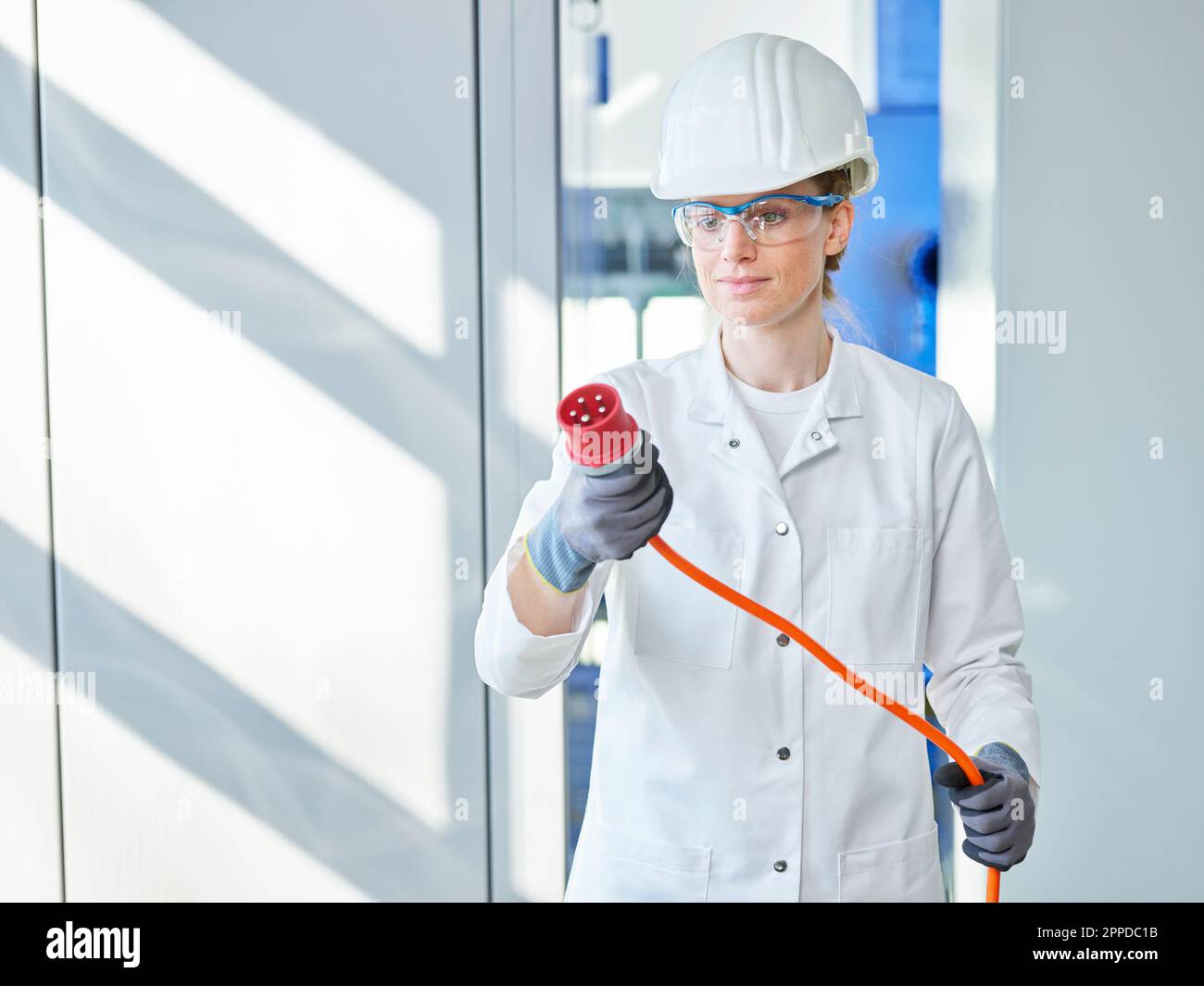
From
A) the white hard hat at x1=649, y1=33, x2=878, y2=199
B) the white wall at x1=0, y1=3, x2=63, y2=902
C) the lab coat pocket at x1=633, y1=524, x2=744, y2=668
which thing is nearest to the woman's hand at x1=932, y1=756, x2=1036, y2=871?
the lab coat pocket at x1=633, y1=524, x2=744, y2=668

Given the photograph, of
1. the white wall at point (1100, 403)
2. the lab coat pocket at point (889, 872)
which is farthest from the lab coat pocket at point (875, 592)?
the white wall at point (1100, 403)

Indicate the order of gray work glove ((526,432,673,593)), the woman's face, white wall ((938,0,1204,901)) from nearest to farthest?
gray work glove ((526,432,673,593)) → the woman's face → white wall ((938,0,1204,901))

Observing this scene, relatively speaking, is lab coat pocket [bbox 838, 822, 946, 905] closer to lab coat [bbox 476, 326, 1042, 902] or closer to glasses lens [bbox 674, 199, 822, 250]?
lab coat [bbox 476, 326, 1042, 902]

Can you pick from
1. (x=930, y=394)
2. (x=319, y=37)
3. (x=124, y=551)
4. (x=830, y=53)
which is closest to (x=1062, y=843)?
(x=930, y=394)

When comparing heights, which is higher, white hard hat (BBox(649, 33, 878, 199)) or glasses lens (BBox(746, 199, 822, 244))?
white hard hat (BBox(649, 33, 878, 199))

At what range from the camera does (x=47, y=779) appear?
1942mm

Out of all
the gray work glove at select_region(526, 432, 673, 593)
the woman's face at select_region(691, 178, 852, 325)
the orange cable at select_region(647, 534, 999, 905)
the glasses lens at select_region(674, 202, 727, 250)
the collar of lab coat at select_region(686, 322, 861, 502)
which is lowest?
the orange cable at select_region(647, 534, 999, 905)

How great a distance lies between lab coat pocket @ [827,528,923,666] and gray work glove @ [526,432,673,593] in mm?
321

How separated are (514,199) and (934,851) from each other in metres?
1.24

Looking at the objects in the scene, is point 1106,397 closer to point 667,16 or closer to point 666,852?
point 667,16

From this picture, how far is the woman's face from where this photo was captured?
1.16 m

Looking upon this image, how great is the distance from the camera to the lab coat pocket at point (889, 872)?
118cm

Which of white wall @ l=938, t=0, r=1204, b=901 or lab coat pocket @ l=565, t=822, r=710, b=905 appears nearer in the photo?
lab coat pocket @ l=565, t=822, r=710, b=905

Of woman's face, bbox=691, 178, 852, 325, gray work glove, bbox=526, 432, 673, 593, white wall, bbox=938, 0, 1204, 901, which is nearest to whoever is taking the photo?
gray work glove, bbox=526, 432, 673, 593
